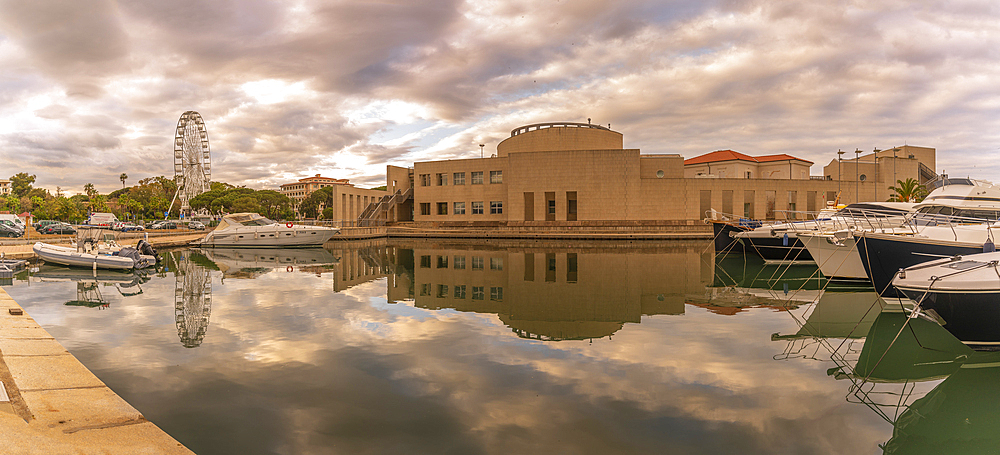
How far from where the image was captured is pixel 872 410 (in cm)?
582

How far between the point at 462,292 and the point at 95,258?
16.5 meters

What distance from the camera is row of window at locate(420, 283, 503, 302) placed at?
545 inches

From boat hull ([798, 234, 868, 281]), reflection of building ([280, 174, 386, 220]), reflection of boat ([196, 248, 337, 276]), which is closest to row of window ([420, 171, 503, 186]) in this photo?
reflection of building ([280, 174, 386, 220])

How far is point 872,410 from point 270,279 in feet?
58.1

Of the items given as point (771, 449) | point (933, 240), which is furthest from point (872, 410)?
point (933, 240)

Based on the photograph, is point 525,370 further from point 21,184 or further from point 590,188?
point 21,184

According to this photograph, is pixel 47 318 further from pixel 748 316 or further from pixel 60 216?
pixel 60 216

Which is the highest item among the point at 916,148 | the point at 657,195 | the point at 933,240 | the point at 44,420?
the point at 916,148

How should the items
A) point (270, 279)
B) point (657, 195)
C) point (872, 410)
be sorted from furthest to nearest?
point (657, 195) → point (270, 279) → point (872, 410)

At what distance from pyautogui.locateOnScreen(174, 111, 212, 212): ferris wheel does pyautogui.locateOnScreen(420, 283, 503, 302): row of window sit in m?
75.2

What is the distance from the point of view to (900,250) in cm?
1166

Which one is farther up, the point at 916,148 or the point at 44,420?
the point at 916,148

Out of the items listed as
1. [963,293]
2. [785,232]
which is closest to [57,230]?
[785,232]

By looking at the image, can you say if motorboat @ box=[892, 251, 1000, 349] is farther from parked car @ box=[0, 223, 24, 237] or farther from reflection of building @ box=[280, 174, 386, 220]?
parked car @ box=[0, 223, 24, 237]
